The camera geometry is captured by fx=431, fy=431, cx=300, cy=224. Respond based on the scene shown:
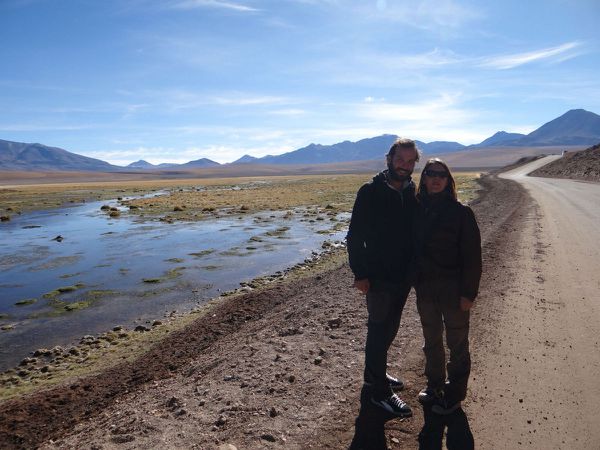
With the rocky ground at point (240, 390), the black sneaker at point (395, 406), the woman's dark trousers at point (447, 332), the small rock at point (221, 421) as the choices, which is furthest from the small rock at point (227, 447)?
the woman's dark trousers at point (447, 332)

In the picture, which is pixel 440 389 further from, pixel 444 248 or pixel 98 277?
pixel 98 277

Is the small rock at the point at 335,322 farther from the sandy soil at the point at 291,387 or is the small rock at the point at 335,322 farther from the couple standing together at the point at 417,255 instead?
the couple standing together at the point at 417,255

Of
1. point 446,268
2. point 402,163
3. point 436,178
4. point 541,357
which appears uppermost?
point 402,163

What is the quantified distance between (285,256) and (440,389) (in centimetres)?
1359

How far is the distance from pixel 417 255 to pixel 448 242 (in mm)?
336

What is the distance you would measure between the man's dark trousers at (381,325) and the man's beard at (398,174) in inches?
42.9

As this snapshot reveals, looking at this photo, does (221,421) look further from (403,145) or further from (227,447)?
(403,145)

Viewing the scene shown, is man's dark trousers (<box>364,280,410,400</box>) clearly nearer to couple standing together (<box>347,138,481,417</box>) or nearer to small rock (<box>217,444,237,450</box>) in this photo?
couple standing together (<box>347,138,481,417</box>)

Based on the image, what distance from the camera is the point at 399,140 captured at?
4371mm

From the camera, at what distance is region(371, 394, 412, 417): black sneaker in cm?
460

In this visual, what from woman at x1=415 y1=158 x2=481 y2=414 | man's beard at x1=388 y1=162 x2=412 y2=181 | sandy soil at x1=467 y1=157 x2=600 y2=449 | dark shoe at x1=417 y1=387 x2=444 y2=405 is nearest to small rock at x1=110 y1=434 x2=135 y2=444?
dark shoe at x1=417 y1=387 x2=444 y2=405

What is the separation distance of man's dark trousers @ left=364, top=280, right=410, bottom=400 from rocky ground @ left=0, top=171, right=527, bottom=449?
1.32 ft

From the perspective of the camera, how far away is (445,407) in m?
4.55

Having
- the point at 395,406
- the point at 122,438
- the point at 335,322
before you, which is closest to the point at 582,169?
the point at 335,322
